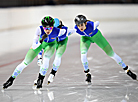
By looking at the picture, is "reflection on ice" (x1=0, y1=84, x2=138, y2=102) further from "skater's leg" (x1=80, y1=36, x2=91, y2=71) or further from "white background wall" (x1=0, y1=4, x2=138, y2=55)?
"white background wall" (x1=0, y1=4, x2=138, y2=55)

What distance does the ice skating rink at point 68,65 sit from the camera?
411cm

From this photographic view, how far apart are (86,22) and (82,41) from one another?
423 mm

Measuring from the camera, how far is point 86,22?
4754 millimetres

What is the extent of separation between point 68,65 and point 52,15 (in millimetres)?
5849

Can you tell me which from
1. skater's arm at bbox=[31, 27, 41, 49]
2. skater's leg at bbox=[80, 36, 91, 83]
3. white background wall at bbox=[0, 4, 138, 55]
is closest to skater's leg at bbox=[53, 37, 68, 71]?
skater's leg at bbox=[80, 36, 91, 83]

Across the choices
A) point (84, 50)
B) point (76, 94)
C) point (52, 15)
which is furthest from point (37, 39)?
point (52, 15)

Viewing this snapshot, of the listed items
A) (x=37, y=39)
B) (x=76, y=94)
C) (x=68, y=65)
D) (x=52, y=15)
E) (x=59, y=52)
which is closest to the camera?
(x=76, y=94)

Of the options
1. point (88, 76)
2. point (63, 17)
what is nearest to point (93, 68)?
point (88, 76)

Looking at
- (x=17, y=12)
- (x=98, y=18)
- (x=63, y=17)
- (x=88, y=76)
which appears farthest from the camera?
(x=98, y=18)

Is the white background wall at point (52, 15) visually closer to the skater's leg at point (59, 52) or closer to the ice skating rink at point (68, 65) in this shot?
the ice skating rink at point (68, 65)

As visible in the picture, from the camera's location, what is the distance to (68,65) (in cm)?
651

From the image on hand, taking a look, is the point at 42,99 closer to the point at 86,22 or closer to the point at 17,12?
the point at 86,22

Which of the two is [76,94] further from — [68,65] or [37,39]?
[68,65]

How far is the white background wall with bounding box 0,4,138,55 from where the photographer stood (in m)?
8.99
